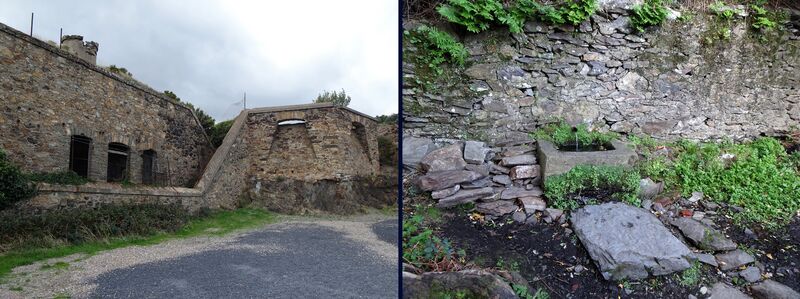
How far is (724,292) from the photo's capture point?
2.40 metres

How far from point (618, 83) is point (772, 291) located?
6.99 ft

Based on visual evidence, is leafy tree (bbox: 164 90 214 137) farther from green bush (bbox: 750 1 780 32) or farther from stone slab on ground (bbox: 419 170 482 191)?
green bush (bbox: 750 1 780 32)

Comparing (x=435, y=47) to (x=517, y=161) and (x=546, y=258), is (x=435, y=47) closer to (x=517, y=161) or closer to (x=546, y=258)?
(x=517, y=161)

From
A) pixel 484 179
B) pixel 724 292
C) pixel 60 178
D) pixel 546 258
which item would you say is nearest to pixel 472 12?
pixel 484 179

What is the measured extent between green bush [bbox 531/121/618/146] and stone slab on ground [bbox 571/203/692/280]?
0.96 m

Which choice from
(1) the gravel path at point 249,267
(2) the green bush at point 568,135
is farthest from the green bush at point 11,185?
(2) the green bush at point 568,135

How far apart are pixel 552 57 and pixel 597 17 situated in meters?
0.65

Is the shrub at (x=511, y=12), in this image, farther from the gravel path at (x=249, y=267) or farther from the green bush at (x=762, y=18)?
the green bush at (x=762, y=18)

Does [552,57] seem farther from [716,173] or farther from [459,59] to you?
[716,173]

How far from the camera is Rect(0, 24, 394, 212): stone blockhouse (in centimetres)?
221

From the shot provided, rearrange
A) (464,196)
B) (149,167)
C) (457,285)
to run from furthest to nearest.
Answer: (464,196)
(149,167)
(457,285)

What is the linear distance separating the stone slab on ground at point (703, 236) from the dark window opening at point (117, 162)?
137 inches

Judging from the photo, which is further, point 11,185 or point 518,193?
point 518,193

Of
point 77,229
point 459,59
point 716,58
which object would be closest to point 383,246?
point 459,59
